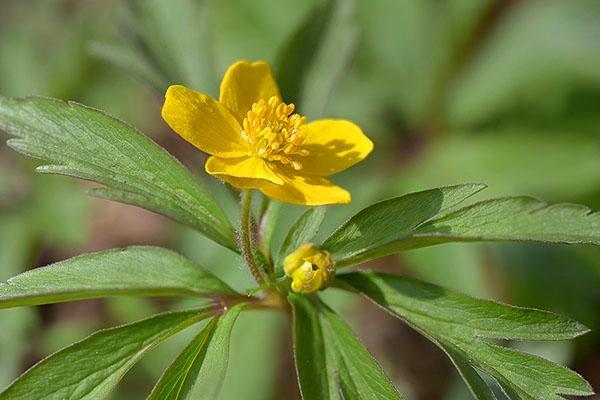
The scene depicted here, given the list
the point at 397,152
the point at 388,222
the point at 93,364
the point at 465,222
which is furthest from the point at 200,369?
the point at 397,152

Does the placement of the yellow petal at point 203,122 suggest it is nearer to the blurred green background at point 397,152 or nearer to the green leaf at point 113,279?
the green leaf at point 113,279

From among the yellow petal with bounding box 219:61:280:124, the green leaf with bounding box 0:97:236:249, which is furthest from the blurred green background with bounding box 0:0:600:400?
the green leaf with bounding box 0:97:236:249

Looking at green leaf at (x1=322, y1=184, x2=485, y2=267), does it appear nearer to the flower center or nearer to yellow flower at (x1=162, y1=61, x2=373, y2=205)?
yellow flower at (x1=162, y1=61, x2=373, y2=205)

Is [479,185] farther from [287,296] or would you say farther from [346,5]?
[346,5]

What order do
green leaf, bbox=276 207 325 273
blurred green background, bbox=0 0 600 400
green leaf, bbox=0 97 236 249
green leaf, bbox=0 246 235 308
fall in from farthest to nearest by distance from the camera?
blurred green background, bbox=0 0 600 400
green leaf, bbox=276 207 325 273
green leaf, bbox=0 97 236 249
green leaf, bbox=0 246 235 308

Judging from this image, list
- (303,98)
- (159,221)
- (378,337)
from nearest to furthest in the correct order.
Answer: (303,98), (378,337), (159,221)

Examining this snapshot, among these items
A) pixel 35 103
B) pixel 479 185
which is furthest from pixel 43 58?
pixel 479 185
